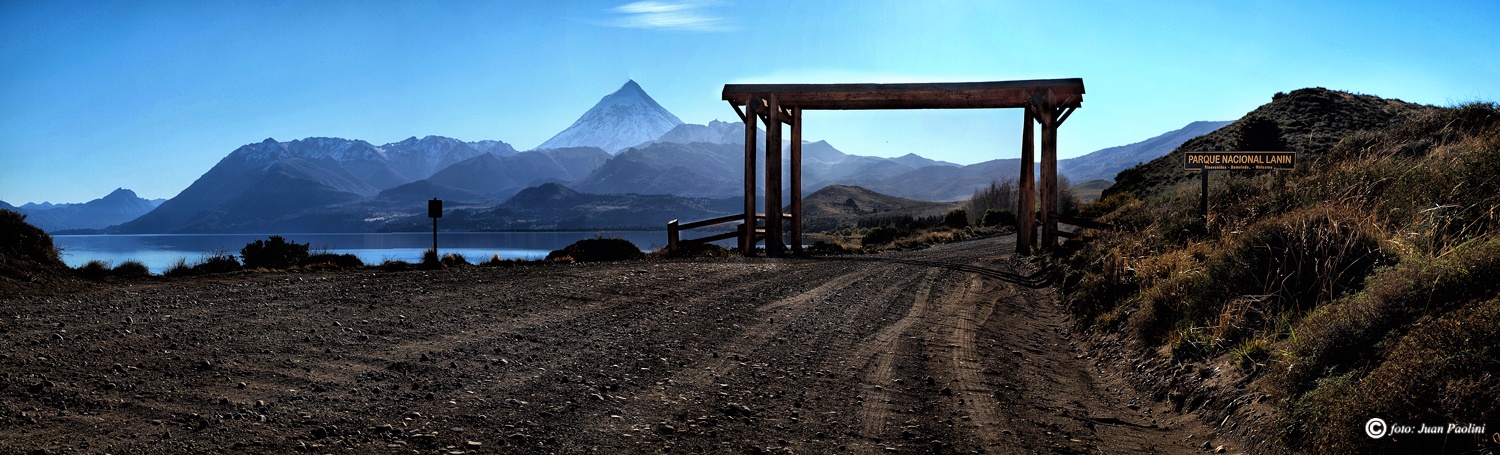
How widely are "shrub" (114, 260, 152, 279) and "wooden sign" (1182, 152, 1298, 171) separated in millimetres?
17602

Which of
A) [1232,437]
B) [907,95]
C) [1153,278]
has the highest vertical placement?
[907,95]

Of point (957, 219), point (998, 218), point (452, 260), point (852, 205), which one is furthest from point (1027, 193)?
point (852, 205)

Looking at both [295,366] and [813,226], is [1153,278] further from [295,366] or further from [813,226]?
[813,226]

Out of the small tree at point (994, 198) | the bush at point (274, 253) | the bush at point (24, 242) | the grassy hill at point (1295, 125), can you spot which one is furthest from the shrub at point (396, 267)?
the small tree at point (994, 198)

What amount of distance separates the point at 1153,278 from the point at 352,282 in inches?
416

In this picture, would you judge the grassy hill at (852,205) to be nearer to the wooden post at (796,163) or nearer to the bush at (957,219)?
the bush at (957,219)

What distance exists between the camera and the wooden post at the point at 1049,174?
18.5 m

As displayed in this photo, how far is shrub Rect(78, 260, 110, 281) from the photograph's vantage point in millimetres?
13812

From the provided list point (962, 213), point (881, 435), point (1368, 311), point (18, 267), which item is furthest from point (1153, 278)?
point (962, 213)

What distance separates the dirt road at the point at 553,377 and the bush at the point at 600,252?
788cm

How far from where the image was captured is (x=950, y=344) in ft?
24.3

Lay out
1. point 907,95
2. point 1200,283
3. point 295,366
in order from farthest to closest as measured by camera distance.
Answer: point 907,95 → point 1200,283 → point 295,366

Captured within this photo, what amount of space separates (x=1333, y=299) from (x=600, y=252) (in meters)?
14.7

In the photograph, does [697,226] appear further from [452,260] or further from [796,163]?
[452,260]
